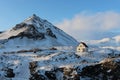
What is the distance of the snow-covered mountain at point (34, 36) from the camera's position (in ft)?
532

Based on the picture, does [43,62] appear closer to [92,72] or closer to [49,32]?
[92,72]

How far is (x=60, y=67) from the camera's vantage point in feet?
306

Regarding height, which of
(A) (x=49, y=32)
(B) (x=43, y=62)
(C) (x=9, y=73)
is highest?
(A) (x=49, y=32)

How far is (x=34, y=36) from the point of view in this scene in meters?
169

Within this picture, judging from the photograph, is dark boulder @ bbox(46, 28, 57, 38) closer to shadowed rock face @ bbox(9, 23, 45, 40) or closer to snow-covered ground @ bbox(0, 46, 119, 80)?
shadowed rock face @ bbox(9, 23, 45, 40)

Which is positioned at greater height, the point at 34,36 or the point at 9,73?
the point at 34,36

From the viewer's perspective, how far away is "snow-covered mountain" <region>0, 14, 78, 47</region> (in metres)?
162

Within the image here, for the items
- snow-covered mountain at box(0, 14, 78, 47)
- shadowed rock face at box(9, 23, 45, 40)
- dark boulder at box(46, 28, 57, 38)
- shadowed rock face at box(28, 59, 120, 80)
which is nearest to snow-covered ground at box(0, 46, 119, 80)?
shadowed rock face at box(28, 59, 120, 80)

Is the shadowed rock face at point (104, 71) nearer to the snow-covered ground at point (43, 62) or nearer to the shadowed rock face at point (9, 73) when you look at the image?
the snow-covered ground at point (43, 62)

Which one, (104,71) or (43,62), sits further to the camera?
(43,62)

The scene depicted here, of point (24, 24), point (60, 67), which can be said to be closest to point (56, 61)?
point (60, 67)

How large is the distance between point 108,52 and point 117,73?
2802 centimetres

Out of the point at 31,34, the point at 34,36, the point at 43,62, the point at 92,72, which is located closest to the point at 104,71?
the point at 92,72

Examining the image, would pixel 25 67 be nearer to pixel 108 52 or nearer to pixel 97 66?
pixel 97 66
